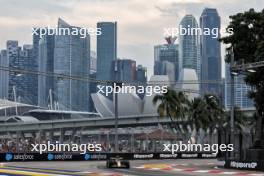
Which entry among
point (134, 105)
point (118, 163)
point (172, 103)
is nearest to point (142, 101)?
point (134, 105)

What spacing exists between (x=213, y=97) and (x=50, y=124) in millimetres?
71409

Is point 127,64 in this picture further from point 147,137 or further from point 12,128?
point 147,137

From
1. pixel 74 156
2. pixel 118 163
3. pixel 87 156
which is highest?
pixel 118 163

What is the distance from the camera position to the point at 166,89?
335 ft

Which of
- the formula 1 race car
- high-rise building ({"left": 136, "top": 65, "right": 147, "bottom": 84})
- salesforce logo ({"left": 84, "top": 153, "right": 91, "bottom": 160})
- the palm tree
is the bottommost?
salesforce logo ({"left": 84, "top": 153, "right": 91, "bottom": 160})

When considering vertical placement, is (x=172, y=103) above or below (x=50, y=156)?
above

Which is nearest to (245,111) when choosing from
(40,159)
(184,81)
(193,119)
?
(193,119)

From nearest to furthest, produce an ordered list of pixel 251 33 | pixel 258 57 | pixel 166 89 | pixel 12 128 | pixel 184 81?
pixel 258 57, pixel 251 33, pixel 166 89, pixel 184 81, pixel 12 128

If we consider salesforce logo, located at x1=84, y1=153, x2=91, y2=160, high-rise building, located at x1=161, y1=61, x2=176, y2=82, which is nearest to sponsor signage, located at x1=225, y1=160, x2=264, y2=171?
salesforce logo, located at x1=84, y1=153, x2=91, y2=160

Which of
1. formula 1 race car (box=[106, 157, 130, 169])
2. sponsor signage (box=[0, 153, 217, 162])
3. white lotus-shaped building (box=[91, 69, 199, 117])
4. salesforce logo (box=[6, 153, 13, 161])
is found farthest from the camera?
white lotus-shaped building (box=[91, 69, 199, 117])

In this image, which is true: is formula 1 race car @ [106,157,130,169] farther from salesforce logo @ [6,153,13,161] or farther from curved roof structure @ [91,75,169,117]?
curved roof structure @ [91,75,169,117]

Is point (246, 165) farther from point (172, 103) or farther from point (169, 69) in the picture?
point (169, 69)

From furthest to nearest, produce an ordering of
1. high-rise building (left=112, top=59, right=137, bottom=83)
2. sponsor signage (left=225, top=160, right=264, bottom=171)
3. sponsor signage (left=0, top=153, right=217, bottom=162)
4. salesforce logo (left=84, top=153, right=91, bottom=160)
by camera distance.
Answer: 1. high-rise building (left=112, top=59, right=137, bottom=83)
2. salesforce logo (left=84, top=153, right=91, bottom=160)
3. sponsor signage (left=0, top=153, right=217, bottom=162)
4. sponsor signage (left=225, top=160, right=264, bottom=171)

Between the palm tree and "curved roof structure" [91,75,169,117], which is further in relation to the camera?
"curved roof structure" [91,75,169,117]
